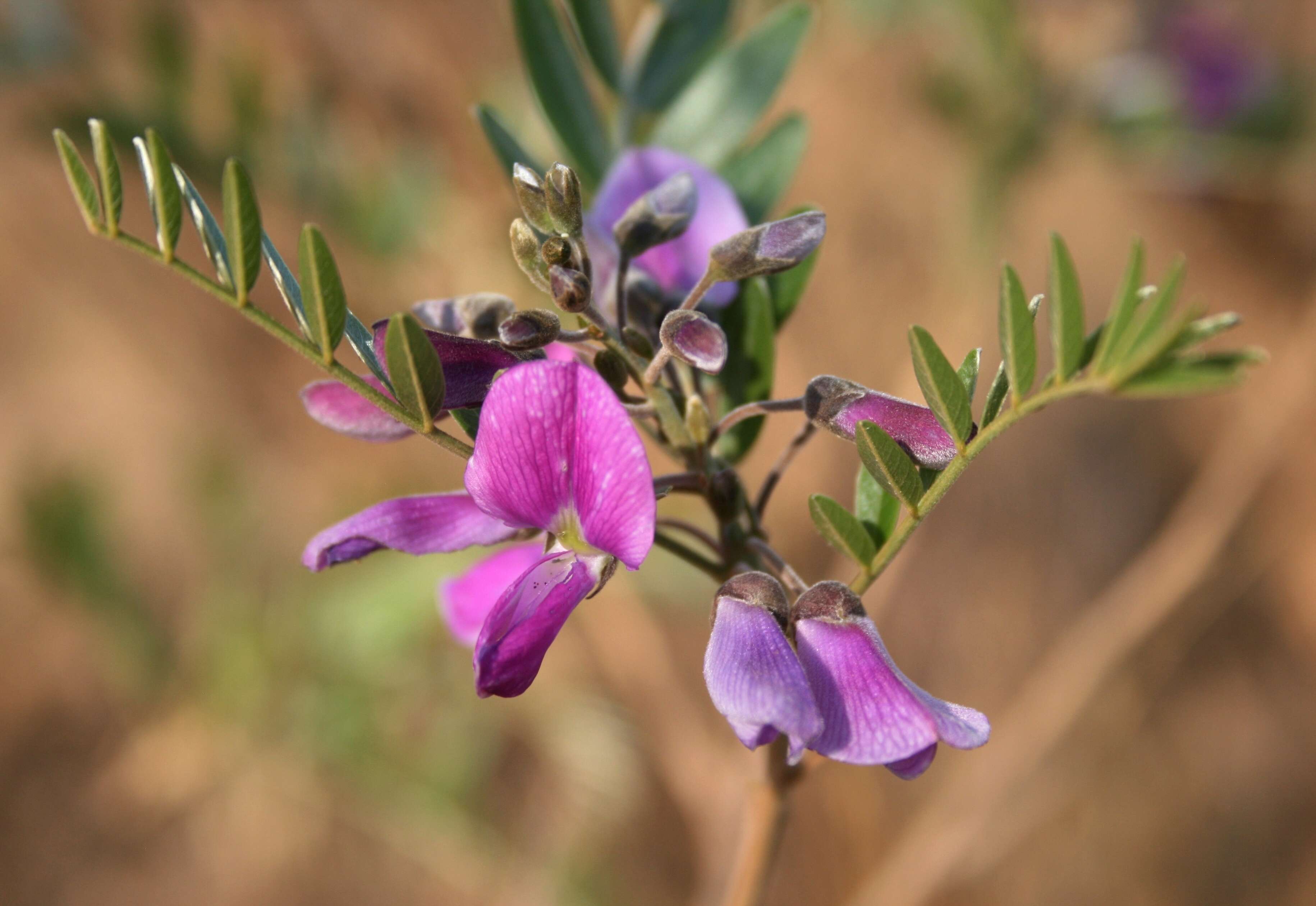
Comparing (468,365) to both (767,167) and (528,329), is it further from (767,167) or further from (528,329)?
(767,167)

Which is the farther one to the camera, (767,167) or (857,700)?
(767,167)

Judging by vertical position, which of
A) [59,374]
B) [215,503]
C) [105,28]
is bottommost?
[59,374]

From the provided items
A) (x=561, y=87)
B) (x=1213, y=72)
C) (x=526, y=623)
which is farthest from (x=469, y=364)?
(x=1213, y=72)

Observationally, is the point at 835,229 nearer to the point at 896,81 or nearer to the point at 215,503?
the point at 896,81

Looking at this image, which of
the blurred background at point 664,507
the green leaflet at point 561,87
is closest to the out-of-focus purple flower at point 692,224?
the green leaflet at point 561,87

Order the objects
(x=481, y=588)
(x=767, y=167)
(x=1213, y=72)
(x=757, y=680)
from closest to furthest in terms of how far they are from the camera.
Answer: (x=757, y=680) < (x=481, y=588) < (x=767, y=167) < (x=1213, y=72)

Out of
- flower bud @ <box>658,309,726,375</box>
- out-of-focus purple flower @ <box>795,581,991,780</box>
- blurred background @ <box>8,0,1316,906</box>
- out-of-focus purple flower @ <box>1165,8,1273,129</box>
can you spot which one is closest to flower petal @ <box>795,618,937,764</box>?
out-of-focus purple flower @ <box>795,581,991,780</box>

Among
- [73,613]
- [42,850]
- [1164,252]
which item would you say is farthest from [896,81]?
[42,850]
